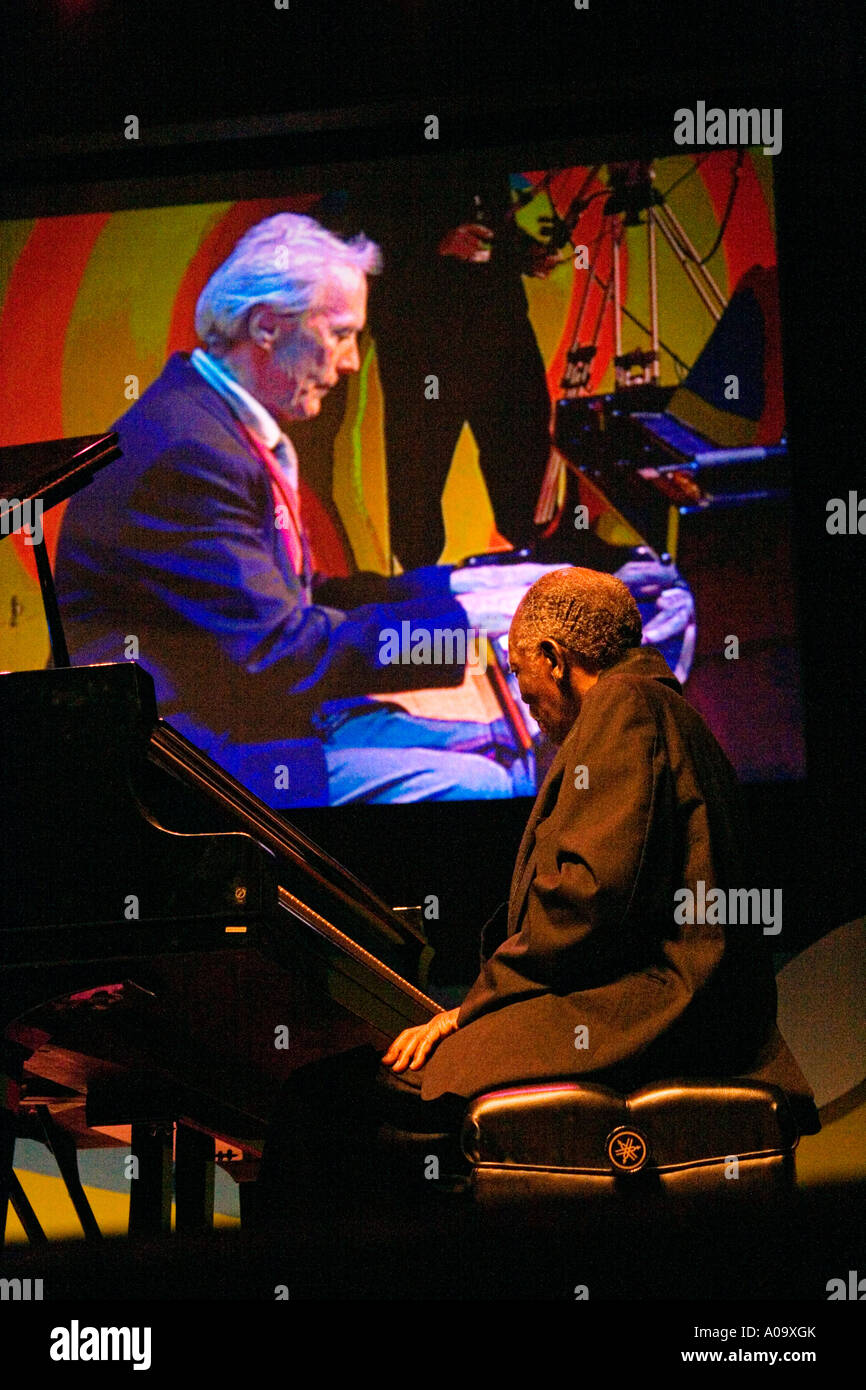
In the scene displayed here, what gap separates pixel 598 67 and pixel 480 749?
240 centimetres

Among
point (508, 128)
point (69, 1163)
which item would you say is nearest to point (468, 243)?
point (508, 128)

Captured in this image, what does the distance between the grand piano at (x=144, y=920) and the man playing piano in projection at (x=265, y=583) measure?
1693 mm

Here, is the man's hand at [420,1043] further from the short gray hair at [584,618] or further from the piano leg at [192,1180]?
the piano leg at [192,1180]

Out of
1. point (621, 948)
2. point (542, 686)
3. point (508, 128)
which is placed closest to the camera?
point (621, 948)

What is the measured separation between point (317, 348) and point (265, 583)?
849mm

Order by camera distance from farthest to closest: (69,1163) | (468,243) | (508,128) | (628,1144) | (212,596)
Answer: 1. (508,128)
2. (468,243)
3. (212,596)
4. (69,1163)
5. (628,1144)

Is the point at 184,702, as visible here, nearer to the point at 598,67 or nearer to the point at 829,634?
the point at 829,634

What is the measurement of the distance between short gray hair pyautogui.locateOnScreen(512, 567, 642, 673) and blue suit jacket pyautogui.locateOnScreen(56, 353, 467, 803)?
6.88 feet

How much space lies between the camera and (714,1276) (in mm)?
1489

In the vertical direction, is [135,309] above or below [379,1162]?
above

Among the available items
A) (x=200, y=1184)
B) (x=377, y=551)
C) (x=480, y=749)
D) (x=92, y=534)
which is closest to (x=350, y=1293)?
(x=200, y=1184)

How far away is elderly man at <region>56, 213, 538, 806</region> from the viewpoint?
465cm

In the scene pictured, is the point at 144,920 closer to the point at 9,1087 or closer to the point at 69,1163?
the point at 9,1087

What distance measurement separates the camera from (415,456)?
4.83 m
